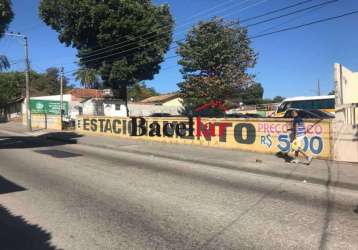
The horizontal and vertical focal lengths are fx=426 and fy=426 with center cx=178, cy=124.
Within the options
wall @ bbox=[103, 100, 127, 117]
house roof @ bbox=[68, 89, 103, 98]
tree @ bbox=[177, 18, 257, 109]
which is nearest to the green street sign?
house roof @ bbox=[68, 89, 103, 98]

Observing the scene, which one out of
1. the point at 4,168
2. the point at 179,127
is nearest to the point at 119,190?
the point at 4,168

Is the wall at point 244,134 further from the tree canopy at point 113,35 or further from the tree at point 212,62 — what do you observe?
the tree at point 212,62

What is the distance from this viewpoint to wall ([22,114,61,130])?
38281 millimetres

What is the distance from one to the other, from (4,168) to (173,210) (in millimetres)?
7903

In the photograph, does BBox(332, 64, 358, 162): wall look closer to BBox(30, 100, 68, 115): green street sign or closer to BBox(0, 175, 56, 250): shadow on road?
BBox(0, 175, 56, 250): shadow on road

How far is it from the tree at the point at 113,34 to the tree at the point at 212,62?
2.98 meters

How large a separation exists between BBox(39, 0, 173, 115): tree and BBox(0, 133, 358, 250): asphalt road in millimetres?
26693

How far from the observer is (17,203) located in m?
8.28

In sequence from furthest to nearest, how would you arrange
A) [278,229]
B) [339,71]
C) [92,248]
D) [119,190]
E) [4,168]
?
1. [339,71]
2. [4,168]
3. [119,190]
4. [278,229]
5. [92,248]

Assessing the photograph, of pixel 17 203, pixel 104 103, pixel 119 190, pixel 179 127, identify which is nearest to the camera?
pixel 17 203

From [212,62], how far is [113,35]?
10244mm

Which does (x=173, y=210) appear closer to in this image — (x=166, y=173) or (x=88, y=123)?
(x=166, y=173)

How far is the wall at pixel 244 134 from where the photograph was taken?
14.9 m

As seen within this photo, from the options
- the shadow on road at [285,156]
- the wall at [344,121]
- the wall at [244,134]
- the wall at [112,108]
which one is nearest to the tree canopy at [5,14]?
the wall at [244,134]
